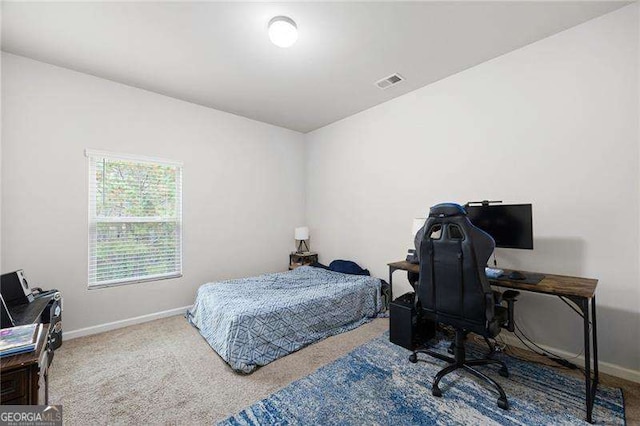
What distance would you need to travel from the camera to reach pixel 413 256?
2.88 metres

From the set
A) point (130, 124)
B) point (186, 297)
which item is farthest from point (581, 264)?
point (130, 124)

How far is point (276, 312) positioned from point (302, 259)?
2.14 metres

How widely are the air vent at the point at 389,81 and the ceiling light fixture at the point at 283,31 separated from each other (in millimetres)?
1257

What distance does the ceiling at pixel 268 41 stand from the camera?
2020 millimetres

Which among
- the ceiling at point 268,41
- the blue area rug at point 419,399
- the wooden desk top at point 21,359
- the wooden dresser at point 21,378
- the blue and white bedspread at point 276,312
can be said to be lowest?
the blue area rug at point 419,399

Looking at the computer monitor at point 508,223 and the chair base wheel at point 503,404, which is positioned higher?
the computer monitor at point 508,223

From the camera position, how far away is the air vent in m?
2.98

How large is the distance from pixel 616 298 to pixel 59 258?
199 inches

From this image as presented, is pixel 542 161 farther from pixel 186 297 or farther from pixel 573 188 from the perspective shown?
pixel 186 297

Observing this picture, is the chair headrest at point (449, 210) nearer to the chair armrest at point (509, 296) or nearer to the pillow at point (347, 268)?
the chair armrest at point (509, 296)

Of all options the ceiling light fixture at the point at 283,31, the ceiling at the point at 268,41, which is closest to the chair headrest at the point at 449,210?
the ceiling at the point at 268,41

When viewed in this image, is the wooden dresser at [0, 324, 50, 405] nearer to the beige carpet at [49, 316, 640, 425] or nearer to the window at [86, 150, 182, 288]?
the beige carpet at [49, 316, 640, 425]

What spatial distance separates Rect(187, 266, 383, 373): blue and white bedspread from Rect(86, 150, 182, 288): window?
813 millimetres
